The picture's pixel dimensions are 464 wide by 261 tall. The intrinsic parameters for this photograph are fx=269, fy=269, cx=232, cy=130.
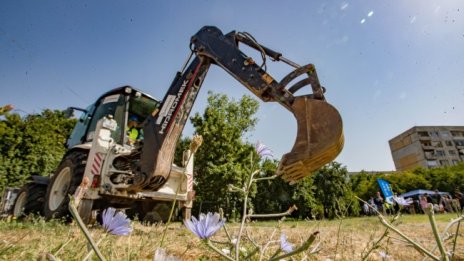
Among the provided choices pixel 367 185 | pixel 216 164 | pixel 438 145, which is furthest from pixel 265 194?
pixel 438 145

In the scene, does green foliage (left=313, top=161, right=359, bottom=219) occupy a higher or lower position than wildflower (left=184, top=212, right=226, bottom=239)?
higher

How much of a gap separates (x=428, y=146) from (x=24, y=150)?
234ft

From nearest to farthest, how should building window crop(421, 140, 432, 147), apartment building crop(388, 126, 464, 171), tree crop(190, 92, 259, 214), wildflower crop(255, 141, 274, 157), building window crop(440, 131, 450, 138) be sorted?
wildflower crop(255, 141, 274, 157) → tree crop(190, 92, 259, 214) → apartment building crop(388, 126, 464, 171) → building window crop(421, 140, 432, 147) → building window crop(440, 131, 450, 138)

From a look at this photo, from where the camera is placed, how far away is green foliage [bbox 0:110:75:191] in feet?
35.7

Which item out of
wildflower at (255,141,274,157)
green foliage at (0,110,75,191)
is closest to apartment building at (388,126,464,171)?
green foliage at (0,110,75,191)

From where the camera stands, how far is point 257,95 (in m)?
3.84

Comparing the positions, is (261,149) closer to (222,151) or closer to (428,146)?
(222,151)

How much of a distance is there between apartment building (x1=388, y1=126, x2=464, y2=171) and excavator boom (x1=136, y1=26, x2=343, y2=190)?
6634 cm

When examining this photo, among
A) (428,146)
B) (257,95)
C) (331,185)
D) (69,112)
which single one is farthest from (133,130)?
(428,146)

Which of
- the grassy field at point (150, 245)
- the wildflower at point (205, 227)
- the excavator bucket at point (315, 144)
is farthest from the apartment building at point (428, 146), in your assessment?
the wildflower at point (205, 227)

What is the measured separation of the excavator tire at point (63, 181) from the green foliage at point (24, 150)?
23.6 ft

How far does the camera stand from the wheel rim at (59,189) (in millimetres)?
5223

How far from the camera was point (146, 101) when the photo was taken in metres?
6.07

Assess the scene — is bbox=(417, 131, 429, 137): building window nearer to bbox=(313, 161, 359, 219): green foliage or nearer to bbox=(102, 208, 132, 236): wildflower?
bbox=(313, 161, 359, 219): green foliage
